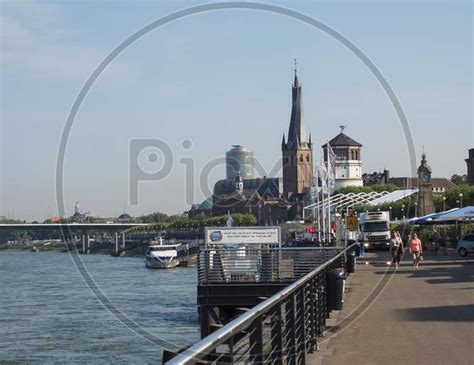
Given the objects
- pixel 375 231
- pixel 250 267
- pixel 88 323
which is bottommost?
pixel 88 323

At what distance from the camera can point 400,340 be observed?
13789 mm

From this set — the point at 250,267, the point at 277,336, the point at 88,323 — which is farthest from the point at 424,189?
the point at 277,336

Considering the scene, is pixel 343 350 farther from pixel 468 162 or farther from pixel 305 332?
pixel 468 162

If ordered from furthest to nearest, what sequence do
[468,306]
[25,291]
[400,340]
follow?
1. [25,291]
2. [468,306]
3. [400,340]

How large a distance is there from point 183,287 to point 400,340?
51142 mm

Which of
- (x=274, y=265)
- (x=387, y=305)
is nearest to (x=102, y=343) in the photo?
(x=274, y=265)

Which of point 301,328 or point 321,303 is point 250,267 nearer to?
point 321,303

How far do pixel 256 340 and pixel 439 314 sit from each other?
10.4 metres

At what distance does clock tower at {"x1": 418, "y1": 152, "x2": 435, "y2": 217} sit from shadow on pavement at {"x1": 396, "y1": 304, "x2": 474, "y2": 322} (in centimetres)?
8693

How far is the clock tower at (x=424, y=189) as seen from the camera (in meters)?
105

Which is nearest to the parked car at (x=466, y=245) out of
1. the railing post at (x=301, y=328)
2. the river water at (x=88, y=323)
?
Result: the river water at (x=88, y=323)

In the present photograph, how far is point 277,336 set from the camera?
916 centimetres

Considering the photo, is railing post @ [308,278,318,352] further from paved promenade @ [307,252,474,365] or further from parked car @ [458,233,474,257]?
parked car @ [458,233,474,257]

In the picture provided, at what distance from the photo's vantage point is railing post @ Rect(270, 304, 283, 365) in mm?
8992
